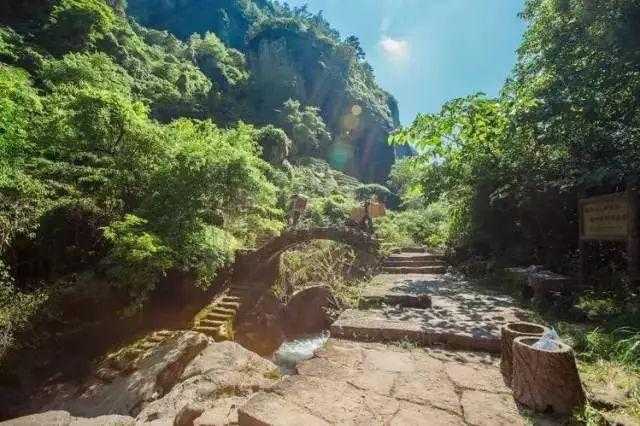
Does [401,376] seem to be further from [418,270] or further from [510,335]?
[418,270]

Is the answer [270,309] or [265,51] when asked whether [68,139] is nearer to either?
[270,309]

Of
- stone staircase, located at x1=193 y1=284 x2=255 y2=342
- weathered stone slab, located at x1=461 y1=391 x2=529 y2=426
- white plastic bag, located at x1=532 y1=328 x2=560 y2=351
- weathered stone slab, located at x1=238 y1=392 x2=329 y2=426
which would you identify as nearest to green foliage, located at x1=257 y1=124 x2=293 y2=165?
stone staircase, located at x1=193 y1=284 x2=255 y2=342

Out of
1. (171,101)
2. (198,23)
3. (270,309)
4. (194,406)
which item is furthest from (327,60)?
(194,406)

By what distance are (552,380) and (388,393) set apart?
1207 millimetres

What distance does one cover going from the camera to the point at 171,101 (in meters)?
29.5

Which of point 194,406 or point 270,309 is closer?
point 194,406

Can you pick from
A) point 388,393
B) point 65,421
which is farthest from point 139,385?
point 388,393

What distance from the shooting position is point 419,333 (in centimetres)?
409

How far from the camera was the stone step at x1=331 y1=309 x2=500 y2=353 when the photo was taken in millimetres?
3910

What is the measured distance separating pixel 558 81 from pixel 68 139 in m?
12.1

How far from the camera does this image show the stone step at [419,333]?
391cm

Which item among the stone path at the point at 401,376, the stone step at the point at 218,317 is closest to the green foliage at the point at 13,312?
the stone step at the point at 218,317

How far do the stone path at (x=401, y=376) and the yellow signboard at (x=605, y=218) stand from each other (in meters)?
2.08

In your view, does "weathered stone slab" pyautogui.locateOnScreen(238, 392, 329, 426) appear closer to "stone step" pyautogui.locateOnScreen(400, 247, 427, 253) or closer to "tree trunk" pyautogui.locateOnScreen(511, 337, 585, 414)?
"tree trunk" pyautogui.locateOnScreen(511, 337, 585, 414)
